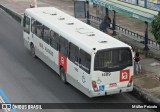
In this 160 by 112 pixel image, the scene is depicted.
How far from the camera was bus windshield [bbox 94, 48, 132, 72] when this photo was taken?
15953mm

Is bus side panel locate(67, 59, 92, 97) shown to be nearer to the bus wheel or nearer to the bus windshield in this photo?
the bus wheel

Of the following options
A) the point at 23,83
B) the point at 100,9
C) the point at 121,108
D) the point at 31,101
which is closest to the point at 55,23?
the point at 23,83

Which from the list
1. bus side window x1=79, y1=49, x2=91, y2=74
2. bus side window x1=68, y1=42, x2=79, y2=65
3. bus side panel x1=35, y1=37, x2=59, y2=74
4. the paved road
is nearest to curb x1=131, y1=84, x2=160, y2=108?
the paved road

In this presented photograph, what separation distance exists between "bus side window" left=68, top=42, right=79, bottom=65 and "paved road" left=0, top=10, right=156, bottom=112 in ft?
4.98

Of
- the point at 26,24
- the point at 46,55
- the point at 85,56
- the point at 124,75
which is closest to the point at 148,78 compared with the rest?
the point at 124,75

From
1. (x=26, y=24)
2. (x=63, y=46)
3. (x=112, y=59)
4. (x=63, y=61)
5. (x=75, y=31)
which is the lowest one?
(x=63, y=61)

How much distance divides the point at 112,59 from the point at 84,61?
1.17 m

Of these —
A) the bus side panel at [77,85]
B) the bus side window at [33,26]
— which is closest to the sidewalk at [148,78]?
the bus side panel at [77,85]

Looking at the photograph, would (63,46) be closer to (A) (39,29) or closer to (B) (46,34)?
(B) (46,34)

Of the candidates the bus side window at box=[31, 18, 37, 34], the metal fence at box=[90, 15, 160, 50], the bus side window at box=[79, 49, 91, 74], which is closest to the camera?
the bus side window at box=[79, 49, 91, 74]

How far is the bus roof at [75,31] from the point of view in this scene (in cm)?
1644

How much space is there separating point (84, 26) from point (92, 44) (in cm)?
303

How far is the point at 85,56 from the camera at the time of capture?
646 inches

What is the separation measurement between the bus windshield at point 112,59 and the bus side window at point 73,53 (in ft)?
4.73
